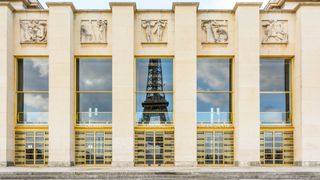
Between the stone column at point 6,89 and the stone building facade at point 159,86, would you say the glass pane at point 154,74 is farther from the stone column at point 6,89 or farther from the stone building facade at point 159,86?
the stone column at point 6,89

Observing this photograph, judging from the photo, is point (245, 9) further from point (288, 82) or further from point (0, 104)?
point (0, 104)

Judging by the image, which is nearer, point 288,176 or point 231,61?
point 288,176

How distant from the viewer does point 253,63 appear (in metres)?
32.7

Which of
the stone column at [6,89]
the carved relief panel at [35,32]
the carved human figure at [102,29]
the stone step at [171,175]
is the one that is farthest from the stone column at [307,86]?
the stone column at [6,89]

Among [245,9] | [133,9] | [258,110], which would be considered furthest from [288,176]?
[133,9]

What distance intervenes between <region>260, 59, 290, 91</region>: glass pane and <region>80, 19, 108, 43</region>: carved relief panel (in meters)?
10.8

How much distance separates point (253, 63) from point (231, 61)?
170cm

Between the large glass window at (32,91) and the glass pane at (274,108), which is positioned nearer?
the large glass window at (32,91)

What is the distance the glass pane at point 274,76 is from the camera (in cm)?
3362

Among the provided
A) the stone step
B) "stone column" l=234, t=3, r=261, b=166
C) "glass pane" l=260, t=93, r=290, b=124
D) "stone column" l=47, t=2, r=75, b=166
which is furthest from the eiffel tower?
the stone step

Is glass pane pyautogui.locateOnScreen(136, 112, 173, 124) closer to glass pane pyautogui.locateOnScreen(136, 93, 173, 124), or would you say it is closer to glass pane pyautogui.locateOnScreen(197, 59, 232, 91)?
glass pane pyautogui.locateOnScreen(136, 93, 173, 124)

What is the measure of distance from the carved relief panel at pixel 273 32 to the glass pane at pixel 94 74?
10.6m

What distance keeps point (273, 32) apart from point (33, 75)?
16.4 metres

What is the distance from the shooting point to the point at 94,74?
33562 mm
